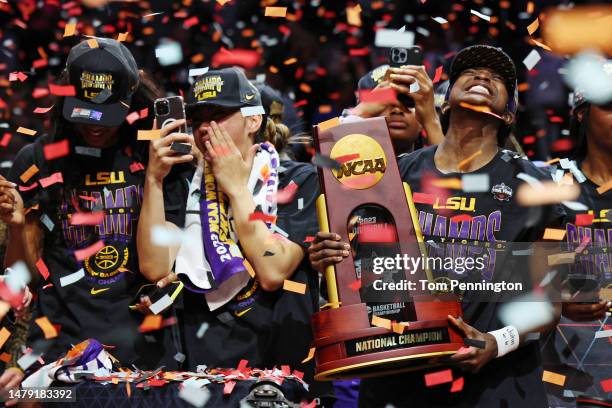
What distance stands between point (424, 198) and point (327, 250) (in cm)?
57

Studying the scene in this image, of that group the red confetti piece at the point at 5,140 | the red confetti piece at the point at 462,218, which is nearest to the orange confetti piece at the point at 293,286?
the red confetti piece at the point at 462,218

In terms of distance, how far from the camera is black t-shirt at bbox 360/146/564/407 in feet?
11.6

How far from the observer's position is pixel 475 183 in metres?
3.76

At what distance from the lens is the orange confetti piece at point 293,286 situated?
394cm

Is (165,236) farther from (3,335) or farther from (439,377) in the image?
(439,377)

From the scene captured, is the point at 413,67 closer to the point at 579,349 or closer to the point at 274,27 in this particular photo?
the point at 579,349

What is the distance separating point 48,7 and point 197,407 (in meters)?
4.54

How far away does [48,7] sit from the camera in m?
7.05

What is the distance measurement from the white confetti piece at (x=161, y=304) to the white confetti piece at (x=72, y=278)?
37 cm

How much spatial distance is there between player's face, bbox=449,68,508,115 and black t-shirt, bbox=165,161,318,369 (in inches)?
31.4

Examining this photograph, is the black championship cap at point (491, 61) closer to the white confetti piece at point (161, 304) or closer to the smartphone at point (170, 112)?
the smartphone at point (170, 112)

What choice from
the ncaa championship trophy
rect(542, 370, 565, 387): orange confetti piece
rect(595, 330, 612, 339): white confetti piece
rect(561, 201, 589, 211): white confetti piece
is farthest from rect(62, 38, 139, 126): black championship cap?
rect(595, 330, 612, 339): white confetti piece

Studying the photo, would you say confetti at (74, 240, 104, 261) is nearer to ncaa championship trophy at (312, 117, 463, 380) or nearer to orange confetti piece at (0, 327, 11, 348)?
orange confetti piece at (0, 327, 11, 348)

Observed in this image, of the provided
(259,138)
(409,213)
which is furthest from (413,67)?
(409,213)
